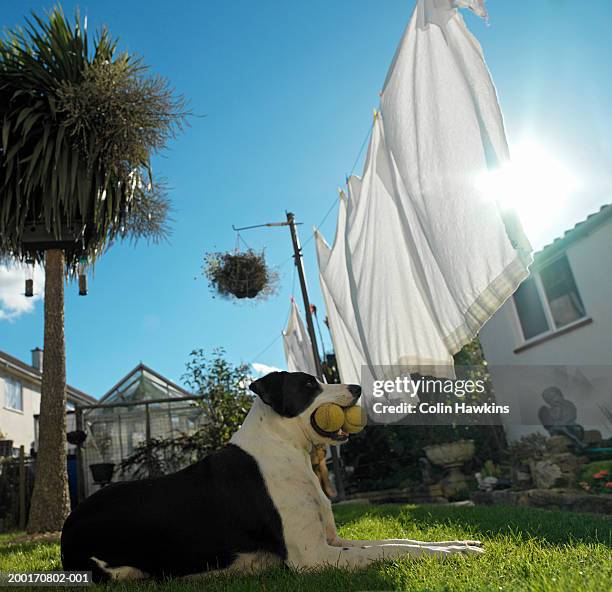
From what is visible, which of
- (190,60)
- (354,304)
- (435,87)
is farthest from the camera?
(190,60)

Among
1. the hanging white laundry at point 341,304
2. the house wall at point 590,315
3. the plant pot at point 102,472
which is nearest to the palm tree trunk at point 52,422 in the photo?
the plant pot at point 102,472

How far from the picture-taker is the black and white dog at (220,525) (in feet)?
8.02

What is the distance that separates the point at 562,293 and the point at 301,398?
22.9ft

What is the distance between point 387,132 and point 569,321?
5.97 m

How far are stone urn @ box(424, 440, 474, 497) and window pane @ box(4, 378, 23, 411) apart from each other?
49.9 feet

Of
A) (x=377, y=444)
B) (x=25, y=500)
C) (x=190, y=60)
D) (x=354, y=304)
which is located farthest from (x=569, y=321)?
(x=25, y=500)

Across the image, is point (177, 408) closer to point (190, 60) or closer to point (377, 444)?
point (377, 444)

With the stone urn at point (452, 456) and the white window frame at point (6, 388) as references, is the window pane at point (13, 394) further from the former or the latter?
the stone urn at point (452, 456)

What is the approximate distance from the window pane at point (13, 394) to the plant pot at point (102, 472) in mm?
10884

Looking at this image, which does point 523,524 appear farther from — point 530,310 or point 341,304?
point 530,310

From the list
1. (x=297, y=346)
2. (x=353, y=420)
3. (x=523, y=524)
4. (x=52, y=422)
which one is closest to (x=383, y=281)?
(x=353, y=420)

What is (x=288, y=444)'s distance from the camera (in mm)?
2723
